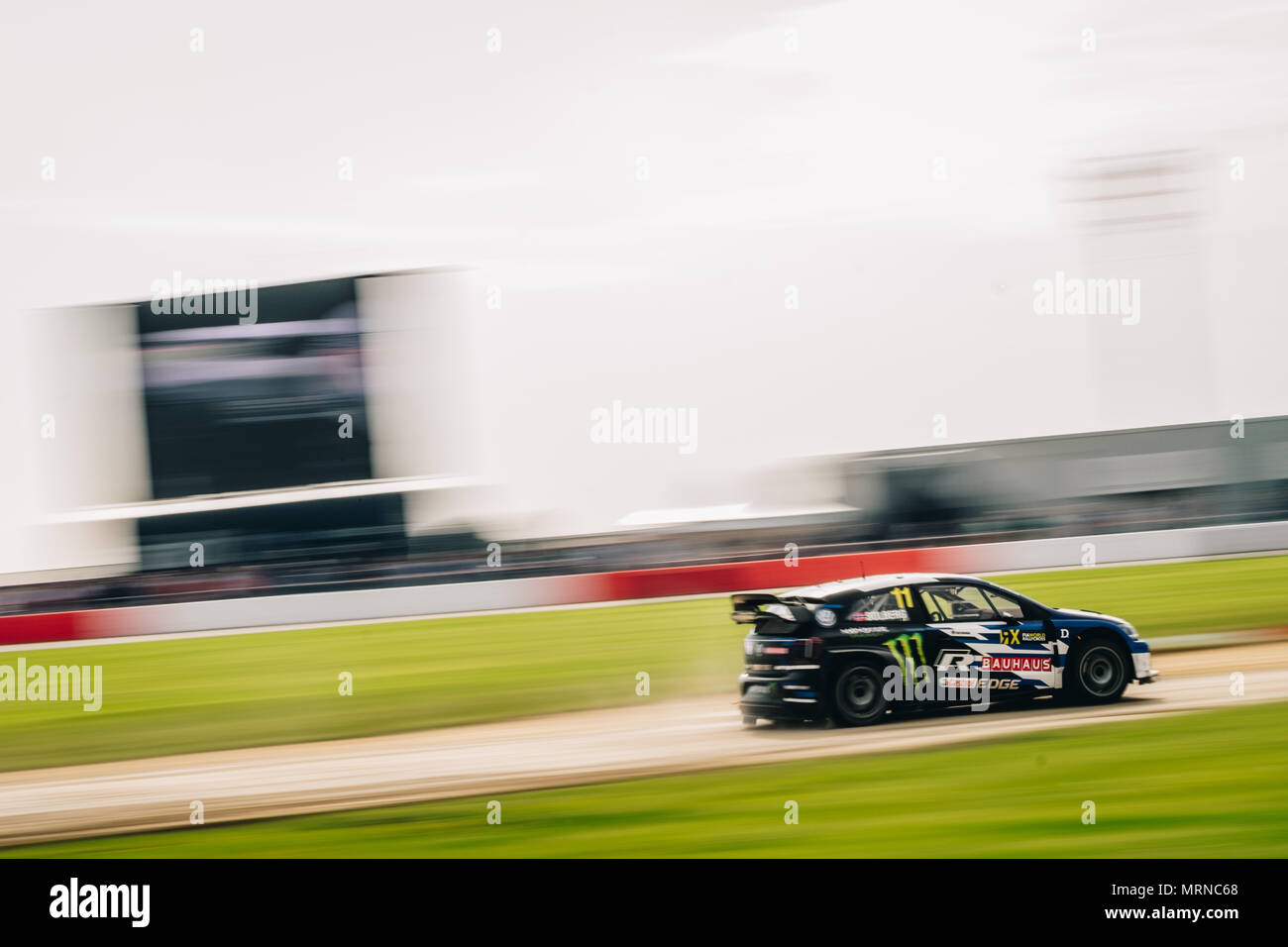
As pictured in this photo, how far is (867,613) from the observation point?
791cm

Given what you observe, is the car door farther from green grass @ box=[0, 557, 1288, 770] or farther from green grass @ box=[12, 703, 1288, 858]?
green grass @ box=[0, 557, 1288, 770]

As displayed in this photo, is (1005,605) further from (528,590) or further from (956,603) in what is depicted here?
(528,590)

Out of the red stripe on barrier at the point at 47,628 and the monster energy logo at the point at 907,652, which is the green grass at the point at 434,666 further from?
the monster energy logo at the point at 907,652

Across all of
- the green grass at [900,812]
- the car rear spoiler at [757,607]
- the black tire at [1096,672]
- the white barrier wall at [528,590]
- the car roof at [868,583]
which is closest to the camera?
the green grass at [900,812]

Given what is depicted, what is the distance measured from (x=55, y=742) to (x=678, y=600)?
7.05 m

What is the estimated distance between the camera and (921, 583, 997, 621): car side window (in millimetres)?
8031

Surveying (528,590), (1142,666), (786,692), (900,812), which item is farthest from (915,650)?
(528,590)

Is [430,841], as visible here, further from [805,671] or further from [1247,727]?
[1247,727]

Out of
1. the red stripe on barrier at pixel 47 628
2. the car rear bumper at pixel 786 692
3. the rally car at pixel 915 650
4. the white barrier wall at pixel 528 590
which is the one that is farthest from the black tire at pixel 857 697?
the red stripe on barrier at pixel 47 628

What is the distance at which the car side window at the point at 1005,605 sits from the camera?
319 inches

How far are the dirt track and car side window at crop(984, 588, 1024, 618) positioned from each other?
0.72 metres

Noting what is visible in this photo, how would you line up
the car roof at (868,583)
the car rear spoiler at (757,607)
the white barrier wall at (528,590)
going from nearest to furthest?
1. the car rear spoiler at (757,607)
2. the car roof at (868,583)
3. the white barrier wall at (528,590)

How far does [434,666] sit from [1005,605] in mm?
6759
